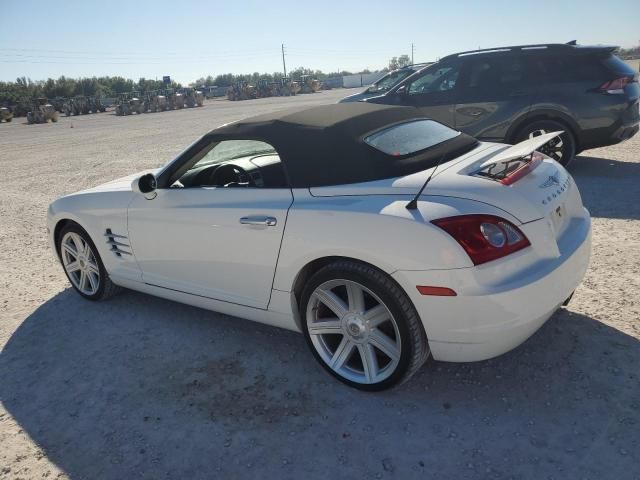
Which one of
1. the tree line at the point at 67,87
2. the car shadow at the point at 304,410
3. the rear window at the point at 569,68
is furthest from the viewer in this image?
the tree line at the point at 67,87

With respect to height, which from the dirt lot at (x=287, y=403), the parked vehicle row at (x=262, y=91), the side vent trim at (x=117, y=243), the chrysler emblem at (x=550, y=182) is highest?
the chrysler emblem at (x=550, y=182)

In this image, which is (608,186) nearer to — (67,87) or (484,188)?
(484,188)

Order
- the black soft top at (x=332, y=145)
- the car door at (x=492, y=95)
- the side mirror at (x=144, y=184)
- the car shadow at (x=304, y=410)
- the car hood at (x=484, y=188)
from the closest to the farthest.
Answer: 1. the car shadow at (x=304, y=410)
2. the car hood at (x=484, y=188)
3. the black soft top at (x=332, y=145)
4. the side mirror at (x=144, y=184)
5. the car door at (x=492, y=95)

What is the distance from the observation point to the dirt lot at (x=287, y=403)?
2.36 m

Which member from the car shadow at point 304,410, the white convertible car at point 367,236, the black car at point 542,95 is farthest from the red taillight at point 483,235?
the black car at point 542,95

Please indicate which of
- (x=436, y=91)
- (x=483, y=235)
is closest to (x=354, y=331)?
(x=483, y=235)

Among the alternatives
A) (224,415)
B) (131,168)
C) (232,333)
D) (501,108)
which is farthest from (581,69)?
(131,168)

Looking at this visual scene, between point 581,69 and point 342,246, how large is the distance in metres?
5.94

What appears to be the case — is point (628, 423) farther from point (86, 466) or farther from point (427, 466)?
point (86, 466)

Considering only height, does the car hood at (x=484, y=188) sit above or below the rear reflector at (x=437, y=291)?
above

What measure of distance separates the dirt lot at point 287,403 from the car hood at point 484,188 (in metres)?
0.97

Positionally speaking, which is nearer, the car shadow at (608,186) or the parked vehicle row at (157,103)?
the car shadow at (608,186)

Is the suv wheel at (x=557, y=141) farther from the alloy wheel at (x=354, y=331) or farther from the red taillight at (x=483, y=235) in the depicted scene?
the alloy wheel at (x=354, y=331)

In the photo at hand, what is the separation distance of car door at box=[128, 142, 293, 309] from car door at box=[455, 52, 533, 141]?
5.27 m
